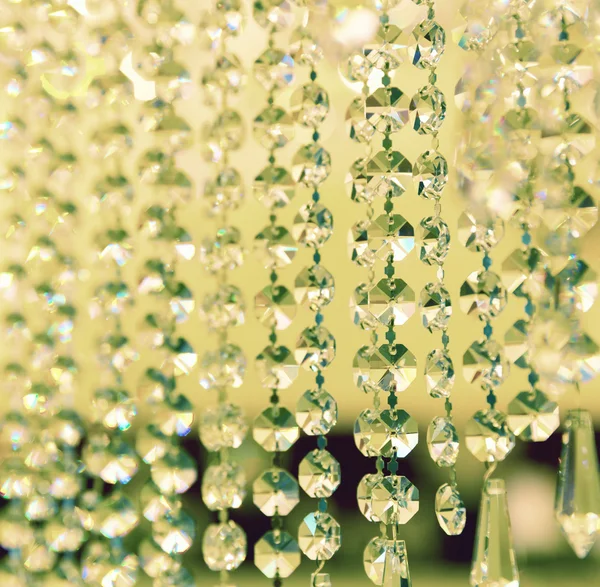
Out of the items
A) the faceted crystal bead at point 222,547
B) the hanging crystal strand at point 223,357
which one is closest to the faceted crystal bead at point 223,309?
the hanging crystal strand at point 223,357

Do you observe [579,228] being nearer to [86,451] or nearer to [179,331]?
[86,451]

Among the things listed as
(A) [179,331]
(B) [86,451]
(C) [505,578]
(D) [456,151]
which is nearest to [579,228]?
(D) [456,151]

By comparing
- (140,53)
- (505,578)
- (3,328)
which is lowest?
(505,578)

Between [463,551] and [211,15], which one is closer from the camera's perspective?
[211,15]

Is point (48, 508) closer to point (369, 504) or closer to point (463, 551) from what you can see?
point (369, 504)

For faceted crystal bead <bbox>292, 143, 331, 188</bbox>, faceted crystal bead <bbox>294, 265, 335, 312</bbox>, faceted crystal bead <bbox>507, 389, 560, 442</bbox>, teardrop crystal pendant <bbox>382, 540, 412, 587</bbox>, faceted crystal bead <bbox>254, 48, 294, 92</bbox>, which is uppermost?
faceted crystal bead <bbox>254, 48, 294, 92</bbox>

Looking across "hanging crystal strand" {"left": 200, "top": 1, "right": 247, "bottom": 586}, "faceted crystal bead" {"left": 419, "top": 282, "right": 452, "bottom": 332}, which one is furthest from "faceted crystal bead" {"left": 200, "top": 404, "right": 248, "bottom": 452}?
"faceted crystal bead" {"left": 419, "top": 282, "right": 452, "bottom": 332}

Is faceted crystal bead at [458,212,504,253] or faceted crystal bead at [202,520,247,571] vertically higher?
faceted crystal bead at [458,212,504,253]

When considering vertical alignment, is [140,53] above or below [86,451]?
above

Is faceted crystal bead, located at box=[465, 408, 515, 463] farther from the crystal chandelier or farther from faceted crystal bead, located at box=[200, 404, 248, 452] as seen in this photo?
faceted crystal bead, located at box=[200, 404, 248, 452]

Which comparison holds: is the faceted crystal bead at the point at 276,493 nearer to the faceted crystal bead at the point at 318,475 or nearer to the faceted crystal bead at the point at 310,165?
the faceted crystal bead at the point at 318,475
